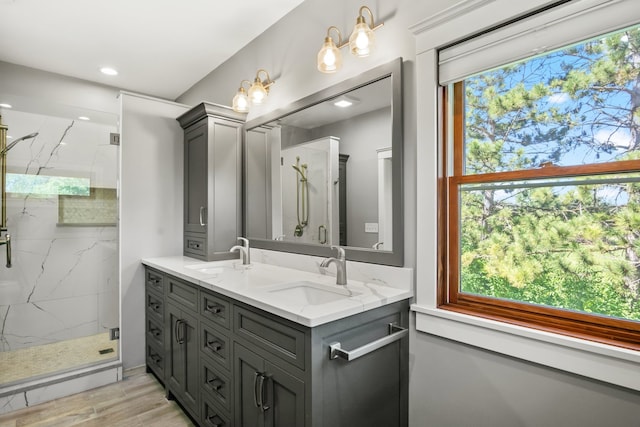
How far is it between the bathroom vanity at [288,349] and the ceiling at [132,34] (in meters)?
1.74

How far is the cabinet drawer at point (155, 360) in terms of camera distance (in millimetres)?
2463

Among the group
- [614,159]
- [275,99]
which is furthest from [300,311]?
[275,99]

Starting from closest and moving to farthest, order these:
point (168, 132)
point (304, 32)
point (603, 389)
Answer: point (603, 389), point (304, 32), point (168, 132)

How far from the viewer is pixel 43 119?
8.58ft

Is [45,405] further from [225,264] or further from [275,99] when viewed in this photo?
[275,99]

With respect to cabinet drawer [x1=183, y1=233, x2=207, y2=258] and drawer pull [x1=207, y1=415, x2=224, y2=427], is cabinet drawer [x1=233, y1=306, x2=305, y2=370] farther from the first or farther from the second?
cabinet drawer [x1=183, y1=233, x2=207, y2=258]

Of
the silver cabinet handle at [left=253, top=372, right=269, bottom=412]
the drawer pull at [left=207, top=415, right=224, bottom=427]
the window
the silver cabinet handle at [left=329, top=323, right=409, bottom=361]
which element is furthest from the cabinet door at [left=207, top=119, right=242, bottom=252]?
the window

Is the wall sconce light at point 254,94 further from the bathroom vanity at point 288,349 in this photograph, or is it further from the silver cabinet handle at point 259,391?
the silver cabinet handle at point 259,391

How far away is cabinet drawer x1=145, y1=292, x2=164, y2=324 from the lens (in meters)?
2.46

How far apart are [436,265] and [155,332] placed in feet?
7.29

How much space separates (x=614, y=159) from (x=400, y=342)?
1088 millimetres

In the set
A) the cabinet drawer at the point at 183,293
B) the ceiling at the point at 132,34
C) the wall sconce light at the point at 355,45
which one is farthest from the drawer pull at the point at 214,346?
the ceiling at the point at 132,34

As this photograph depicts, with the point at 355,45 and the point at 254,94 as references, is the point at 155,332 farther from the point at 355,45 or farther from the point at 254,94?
the point at 355,45

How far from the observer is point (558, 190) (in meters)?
1.24
